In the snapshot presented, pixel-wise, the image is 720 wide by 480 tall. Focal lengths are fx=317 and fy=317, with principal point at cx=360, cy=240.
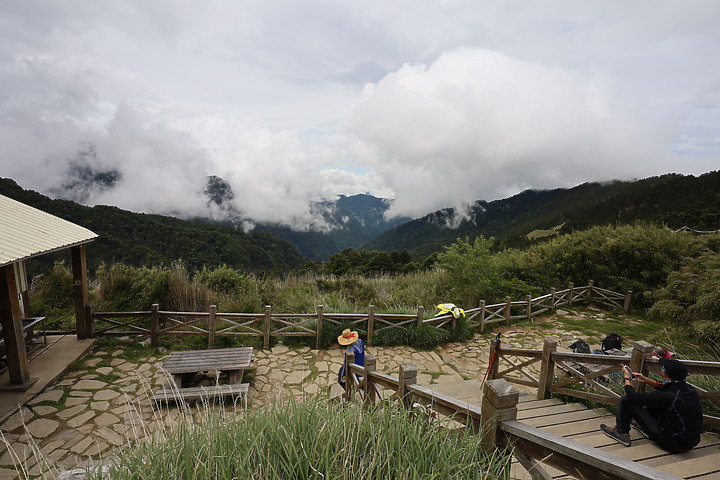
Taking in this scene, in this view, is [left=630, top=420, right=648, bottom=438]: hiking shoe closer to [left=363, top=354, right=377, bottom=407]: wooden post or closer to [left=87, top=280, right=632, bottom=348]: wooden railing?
[left=363, top=354, right=377, bottom=407]: wooden post

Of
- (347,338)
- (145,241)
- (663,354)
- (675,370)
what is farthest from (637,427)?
(145,241)

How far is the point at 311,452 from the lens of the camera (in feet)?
5.80

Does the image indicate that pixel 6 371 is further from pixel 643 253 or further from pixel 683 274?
pixel 643 253

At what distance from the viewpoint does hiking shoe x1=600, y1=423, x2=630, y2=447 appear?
10.3ft

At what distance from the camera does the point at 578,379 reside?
4.16 meters

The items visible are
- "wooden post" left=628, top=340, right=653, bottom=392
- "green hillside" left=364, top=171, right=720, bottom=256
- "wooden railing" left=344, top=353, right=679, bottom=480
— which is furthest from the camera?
"green hillside" left=364, top=171, right=720, bottom=256

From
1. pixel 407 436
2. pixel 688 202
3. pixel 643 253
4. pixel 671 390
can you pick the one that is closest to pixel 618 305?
pixel 643 253

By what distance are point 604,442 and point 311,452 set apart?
309 centimetres

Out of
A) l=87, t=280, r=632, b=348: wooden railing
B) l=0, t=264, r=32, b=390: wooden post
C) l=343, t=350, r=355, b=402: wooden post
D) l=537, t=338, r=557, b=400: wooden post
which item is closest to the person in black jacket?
l=537, t=338, r=557, b=400: wooden post

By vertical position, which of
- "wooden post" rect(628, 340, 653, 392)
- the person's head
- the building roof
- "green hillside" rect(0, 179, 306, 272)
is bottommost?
"green hillside" rect(0, 179, 306, 272)

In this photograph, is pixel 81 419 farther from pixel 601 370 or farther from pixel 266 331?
pixel 601 370

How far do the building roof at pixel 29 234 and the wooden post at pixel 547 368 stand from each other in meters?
7.06

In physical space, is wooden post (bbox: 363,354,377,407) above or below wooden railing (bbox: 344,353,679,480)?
below

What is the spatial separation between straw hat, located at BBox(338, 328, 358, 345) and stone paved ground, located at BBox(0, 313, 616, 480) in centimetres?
30
